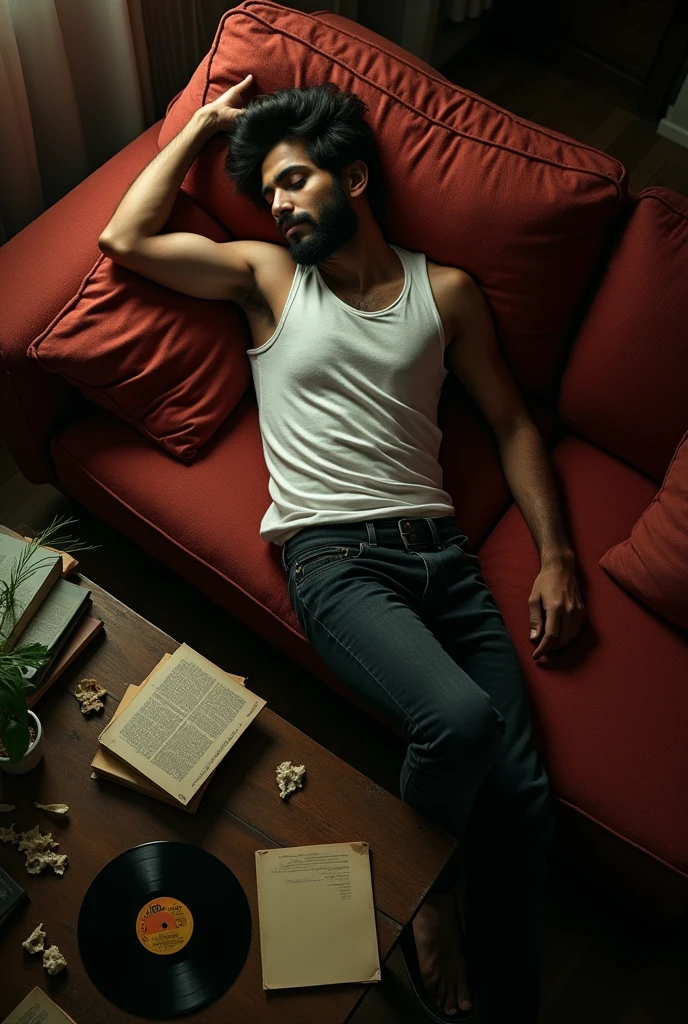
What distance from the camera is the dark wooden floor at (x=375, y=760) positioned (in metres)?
1.77

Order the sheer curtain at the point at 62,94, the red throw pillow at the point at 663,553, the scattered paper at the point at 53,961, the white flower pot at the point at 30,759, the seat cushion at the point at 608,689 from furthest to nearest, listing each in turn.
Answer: the sheer curtain at the point at 62,94, the red throw pillow at the point at 663,553, the seat cushion at the point at 608,689, the white flower pot at the point at 30,759, the scattered paper at the point at 53,961

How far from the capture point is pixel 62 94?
84.7 inches

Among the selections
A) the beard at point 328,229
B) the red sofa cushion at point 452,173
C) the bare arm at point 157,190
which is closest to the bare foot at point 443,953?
the red sofa cushion at point 452,173

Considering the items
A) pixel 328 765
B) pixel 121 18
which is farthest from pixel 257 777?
pixel 121 18

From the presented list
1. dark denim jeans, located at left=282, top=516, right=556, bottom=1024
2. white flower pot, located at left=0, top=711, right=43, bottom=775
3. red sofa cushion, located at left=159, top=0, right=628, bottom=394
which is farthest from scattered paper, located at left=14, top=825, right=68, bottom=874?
red sofa cushion, located at left=159, top=0, right=628, bottom=394

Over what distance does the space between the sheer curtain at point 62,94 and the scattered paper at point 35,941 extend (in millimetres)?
1713

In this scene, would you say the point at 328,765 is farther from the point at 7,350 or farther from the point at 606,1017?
the point at 7,350

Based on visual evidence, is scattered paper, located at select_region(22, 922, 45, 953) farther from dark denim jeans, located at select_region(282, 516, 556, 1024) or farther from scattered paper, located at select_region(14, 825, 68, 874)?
dark denim jeans, located at select_region(282, 516, 556, 1024)

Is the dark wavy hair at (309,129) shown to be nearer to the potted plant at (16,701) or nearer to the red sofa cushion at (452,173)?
the red sofa cushion at (452,173)

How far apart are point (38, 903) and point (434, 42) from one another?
308 cm

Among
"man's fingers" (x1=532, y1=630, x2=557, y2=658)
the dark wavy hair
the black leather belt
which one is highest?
the dark wavy hair

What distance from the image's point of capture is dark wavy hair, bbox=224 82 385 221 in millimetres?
1741

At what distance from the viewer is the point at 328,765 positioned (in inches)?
59.9

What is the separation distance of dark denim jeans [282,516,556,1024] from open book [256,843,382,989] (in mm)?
198
